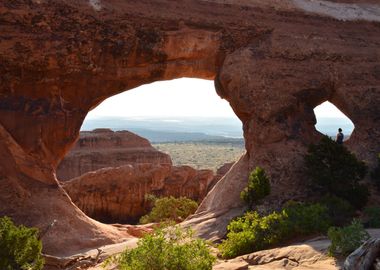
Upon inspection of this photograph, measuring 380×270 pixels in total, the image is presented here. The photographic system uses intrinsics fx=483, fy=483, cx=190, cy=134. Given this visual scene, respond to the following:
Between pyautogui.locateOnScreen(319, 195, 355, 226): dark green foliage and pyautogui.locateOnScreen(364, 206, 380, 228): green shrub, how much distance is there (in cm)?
43

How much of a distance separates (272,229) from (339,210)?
2.89m

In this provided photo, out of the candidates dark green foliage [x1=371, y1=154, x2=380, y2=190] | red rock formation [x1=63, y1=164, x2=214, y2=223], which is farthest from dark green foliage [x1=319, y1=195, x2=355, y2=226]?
red rock formation [x1=63, y1=164, x2=214, y2=223]

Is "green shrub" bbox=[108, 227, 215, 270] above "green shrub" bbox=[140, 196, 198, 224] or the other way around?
above

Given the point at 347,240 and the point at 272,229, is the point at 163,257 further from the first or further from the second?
the point at 272,229

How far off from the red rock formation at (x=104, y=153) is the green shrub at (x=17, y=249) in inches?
1110

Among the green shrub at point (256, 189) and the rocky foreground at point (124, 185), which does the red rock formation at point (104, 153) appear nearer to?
the rocky foreground at point (124, 185)

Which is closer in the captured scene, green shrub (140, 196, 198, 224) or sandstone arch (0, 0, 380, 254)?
sandstone arch (0, 0, 380, 254)

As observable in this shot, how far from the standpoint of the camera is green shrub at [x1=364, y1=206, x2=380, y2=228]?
41.6ft

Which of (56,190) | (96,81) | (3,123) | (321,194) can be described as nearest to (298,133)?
(321,194)

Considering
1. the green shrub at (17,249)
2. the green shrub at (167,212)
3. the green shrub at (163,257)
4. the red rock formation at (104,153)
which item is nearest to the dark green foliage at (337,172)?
the green shrub at (167,212)

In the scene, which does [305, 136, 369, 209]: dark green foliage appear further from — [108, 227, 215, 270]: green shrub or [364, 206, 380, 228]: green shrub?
[108, 227, 215, 270]: green shrub

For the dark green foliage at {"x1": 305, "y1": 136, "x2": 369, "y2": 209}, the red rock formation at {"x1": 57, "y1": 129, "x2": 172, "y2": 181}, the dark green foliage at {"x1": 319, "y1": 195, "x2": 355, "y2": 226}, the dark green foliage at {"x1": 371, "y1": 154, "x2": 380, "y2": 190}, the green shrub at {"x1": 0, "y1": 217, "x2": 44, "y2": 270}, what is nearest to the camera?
the green shrub at {"x1": 0, "y1": 217, "x2": 44, "y2": 270}

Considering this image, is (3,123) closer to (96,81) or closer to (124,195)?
(96,81)

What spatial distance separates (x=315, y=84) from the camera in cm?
1867
